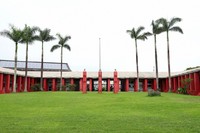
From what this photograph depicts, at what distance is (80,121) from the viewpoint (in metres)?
10.6

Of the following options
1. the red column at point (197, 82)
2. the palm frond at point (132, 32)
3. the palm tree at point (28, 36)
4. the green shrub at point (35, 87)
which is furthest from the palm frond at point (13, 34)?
the red column at point (197, 82)

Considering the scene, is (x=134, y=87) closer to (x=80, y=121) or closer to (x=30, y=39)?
(x=30, y=39)

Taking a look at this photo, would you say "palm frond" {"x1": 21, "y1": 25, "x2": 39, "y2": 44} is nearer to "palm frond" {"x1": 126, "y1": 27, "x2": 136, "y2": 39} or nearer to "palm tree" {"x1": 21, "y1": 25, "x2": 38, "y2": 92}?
"palm tree" {"x1": 21, "y1": 25, "x2": 38, "y2": 92}

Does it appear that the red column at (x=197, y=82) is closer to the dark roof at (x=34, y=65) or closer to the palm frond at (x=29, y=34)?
the palm frond at (x=29, y=34)

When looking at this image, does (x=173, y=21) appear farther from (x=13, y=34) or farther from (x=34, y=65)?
(x=34, y=65)

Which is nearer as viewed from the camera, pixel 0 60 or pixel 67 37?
pixel 67 37

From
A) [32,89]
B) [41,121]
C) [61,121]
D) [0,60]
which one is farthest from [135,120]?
[0,60]

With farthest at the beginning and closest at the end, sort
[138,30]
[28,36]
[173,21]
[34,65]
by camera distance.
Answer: [34,65]
[138,30]
[28,36]
[173,21]

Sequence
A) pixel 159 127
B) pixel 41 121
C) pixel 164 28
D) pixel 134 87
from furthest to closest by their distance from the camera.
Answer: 1. pixel 134 87
2. pixel 164 28
3. pixel 41 121
4. pixel 159 127

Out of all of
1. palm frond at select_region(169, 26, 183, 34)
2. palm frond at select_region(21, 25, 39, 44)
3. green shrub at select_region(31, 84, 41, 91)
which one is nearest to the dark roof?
green shrub at select_region(31, 84, 41, 91)

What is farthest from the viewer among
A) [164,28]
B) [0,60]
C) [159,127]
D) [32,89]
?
[0,60]

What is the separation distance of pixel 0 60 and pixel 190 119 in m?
58.7

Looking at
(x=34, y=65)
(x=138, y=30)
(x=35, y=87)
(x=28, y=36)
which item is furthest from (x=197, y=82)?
(x=34, y=65)

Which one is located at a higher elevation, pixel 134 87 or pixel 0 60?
pixel 0 60
